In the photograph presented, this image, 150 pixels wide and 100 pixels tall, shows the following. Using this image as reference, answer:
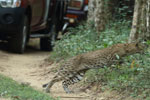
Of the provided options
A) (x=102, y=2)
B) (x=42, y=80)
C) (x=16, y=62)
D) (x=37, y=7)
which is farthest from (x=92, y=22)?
(x=42, y=80)

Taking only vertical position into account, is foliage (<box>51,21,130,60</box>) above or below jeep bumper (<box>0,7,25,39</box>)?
below

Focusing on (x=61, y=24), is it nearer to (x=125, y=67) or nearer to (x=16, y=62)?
(x=16, y=62)

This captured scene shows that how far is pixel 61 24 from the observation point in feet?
51.9

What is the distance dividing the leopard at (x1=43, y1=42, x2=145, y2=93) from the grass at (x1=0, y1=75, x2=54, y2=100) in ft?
2.31

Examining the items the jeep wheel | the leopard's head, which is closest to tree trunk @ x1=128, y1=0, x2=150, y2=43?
the leopard's head

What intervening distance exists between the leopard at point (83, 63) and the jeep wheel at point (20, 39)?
13.3 feet

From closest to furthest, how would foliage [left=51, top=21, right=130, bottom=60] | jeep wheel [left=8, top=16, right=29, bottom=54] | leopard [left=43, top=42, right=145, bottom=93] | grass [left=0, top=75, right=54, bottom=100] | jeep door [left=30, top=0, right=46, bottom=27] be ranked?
grass [left=0, top=75, right=54, bottom=100], leopard [left=43, top=42, right=145, bottom=93], foliage [left=51, top=21, right=130, bottom=60], jeep wheel [left=8, top=16, right=29, bottom=54], jeep door [left=30, top=0, right=46, bottom=27]

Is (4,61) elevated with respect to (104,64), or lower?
lower

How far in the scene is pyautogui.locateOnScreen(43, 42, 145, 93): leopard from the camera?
7895 mm

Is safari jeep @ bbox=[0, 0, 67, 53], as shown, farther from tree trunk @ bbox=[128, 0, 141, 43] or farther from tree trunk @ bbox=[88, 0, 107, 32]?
tree trunk @ bbox=[128, 0, 141, 43]

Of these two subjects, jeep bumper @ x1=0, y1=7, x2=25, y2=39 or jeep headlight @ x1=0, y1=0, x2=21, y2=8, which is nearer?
jeep headlight @ x1=0, y1=0, x2=21, y2=8

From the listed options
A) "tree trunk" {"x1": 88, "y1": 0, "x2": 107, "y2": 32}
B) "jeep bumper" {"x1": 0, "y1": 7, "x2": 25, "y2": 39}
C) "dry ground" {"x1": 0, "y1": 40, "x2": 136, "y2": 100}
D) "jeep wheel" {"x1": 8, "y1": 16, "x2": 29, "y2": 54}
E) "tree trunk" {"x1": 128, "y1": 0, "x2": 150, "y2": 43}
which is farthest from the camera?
"tree trunk" {"x1": 88, "y1": 0, "x2": 107, "y2": 32}

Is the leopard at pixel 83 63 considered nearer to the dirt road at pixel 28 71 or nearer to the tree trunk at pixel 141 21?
the dirt road at pixel 28 71

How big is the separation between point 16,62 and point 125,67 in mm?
3891
